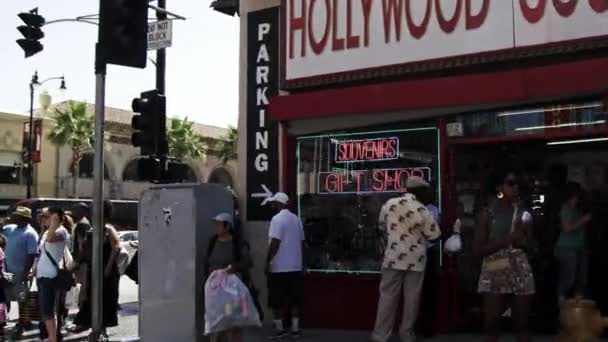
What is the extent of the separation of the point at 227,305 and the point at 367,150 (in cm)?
324

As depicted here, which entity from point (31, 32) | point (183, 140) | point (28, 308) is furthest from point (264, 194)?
point (183, 140)

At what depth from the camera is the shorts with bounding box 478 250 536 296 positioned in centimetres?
673

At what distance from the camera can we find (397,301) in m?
8.23

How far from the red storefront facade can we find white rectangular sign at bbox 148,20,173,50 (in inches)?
113

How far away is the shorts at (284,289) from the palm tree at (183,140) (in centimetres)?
4357

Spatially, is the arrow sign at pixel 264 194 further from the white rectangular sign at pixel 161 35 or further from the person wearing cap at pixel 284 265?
the white rectangular sign at pixel 161 35

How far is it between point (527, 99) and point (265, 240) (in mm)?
4229

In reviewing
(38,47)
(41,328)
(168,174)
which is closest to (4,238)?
(41,328)

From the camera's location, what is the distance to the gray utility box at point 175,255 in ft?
28.5

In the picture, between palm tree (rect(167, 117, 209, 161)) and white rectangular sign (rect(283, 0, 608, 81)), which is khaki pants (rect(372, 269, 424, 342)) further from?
palm tree (rect(167, 117, 209, 161))

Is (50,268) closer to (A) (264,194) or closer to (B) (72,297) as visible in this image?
(B) (72,297)

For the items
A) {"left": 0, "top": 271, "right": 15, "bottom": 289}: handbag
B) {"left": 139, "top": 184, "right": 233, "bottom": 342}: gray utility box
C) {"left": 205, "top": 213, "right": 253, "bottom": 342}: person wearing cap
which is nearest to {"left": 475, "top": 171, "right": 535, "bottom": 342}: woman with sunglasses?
{"left": 205, "top": 213, "right": 253, "bottom": 342}: person wearing cap

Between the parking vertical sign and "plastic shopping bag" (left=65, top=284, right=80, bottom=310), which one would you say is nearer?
"plastic shopping bag" (left=65, top=284, right=80, bottom=310)

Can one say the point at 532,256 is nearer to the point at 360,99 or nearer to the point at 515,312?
the point at 515,312
